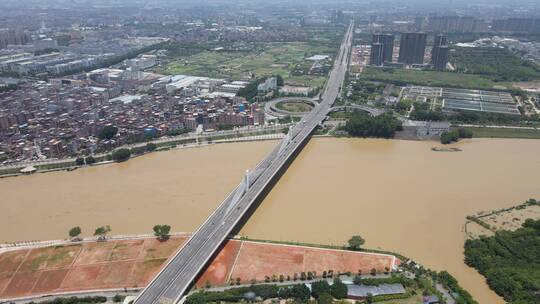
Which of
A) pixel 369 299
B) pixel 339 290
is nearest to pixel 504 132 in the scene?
pixel 369 299

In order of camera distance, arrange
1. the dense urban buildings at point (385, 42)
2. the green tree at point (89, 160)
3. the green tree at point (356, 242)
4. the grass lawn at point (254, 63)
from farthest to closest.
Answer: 1. the dense urban buildings at point (385, 42)
2. the grass lawn at point (254, 63)
3. the green tree at point (89, 160)
4. the green tree at point (356, 242)

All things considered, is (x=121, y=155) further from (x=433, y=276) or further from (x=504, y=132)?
(x=504, y=132)

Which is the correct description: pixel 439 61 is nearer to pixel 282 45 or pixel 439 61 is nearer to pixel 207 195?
pixel 282 45

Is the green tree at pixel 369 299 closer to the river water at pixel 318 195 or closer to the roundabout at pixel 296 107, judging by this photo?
the river water at pixel 318 195

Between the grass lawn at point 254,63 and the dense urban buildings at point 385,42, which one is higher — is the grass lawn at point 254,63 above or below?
below

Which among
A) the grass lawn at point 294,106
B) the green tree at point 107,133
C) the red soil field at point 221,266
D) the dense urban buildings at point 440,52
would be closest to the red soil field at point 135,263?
the red soil field at point 221,266

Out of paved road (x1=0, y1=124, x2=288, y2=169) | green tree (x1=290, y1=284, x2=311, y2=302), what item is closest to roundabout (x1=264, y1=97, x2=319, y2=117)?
paved road (x1=0, y1=124, x2=288, y2=169)

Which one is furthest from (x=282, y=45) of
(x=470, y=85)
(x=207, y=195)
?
(x=207, y=195)

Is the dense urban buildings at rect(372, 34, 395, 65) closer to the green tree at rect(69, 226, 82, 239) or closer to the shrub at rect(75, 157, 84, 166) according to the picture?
the shrub at rect(75, 157, 84, 166)
